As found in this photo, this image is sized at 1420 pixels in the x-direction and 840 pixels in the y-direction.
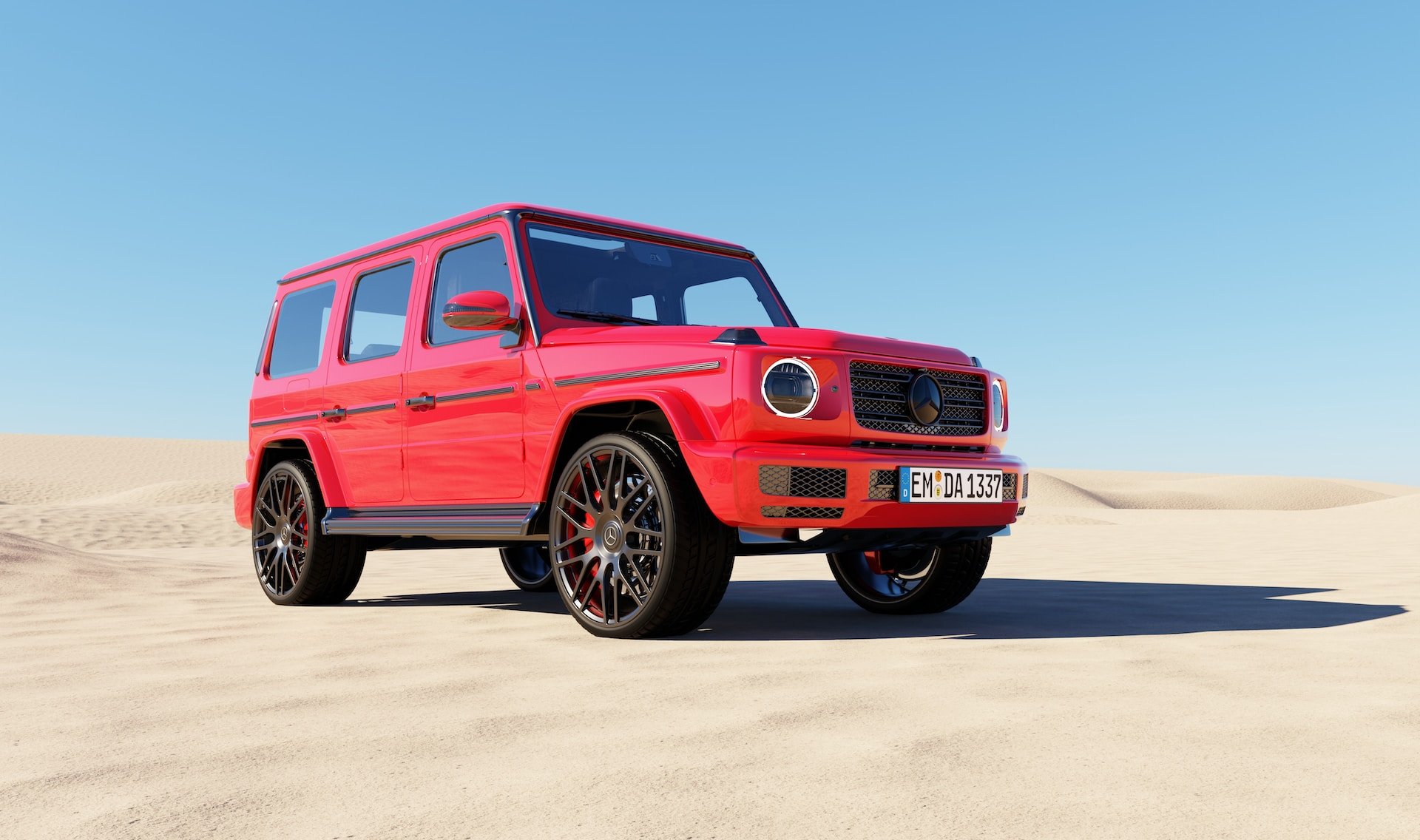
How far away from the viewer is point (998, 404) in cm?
562

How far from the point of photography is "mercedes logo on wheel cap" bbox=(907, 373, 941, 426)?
5027 mm

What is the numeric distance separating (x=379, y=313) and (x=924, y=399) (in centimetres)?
333

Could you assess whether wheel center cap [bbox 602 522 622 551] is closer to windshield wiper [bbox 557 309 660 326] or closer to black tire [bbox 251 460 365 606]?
windshield wiper [bbox 557 309 660 326]

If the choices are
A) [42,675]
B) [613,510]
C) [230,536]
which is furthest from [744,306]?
[230,536]

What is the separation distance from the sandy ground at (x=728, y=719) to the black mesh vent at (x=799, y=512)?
0.53 meters

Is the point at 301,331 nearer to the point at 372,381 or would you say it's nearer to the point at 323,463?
the point at 323,463

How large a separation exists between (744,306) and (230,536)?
14.3 m

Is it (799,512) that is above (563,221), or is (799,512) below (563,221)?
below

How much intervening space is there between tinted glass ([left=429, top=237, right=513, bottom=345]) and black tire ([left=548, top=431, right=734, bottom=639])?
1111mm

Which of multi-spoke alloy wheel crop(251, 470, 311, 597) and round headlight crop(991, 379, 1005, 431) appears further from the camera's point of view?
multi-spoke alloy wheel crop(251, 470, 311, 597)

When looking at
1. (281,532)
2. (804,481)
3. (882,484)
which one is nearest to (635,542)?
(804,481)

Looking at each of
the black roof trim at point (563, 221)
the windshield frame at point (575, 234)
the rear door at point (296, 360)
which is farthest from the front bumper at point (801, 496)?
the rear door at point (296, 360)

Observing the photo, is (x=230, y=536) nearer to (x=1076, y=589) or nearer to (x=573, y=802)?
(x=1076, y=589)

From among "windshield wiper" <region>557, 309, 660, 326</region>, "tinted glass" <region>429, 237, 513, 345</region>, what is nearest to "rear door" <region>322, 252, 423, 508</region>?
"tinted glass" <region>429, 237, 513, 345</region>
